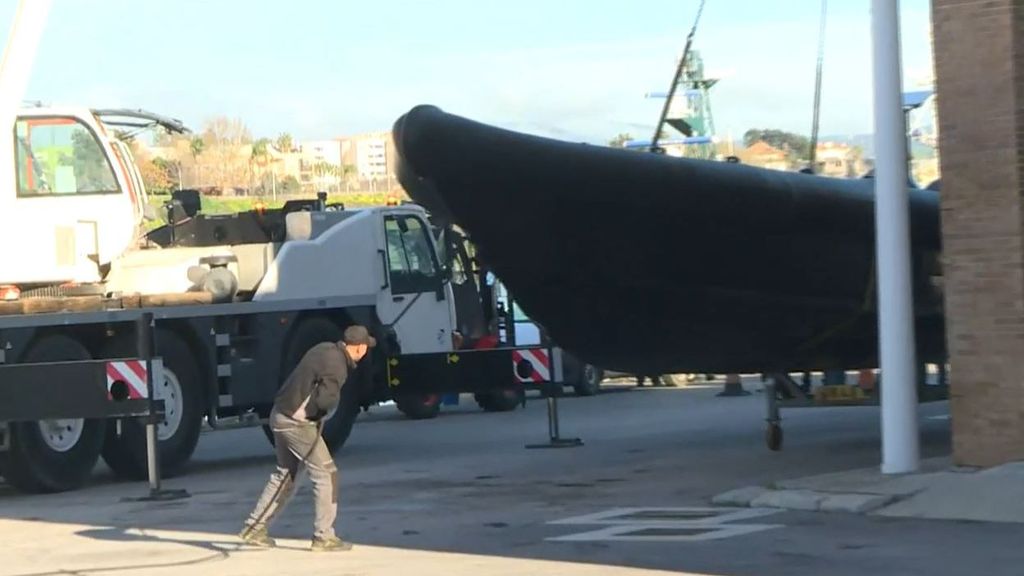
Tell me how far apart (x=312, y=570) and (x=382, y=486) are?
16.3 ft

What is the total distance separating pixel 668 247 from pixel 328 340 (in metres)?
4.72

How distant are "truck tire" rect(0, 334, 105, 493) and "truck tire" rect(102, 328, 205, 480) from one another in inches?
16.2

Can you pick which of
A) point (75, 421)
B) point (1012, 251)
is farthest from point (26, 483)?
point (1012, 251)

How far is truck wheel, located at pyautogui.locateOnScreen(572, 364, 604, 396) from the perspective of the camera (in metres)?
28.2

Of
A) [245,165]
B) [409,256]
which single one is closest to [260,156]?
[245,165]

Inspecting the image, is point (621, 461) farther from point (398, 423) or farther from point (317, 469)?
point (398, 423)

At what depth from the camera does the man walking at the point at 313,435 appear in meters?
11.4

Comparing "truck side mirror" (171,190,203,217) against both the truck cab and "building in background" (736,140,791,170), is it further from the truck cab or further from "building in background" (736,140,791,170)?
"building in background" (736,140,791,170)

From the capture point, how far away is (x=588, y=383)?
93.5 ft

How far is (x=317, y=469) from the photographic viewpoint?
1138 cm

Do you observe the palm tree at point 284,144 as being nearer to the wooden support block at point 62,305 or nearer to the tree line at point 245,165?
the tree line at point 245,165

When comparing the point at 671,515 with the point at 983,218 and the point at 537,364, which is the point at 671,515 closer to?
the point at 983,218

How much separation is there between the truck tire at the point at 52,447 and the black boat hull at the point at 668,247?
3688 millimetres

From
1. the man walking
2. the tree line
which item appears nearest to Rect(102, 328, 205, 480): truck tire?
the man walking
